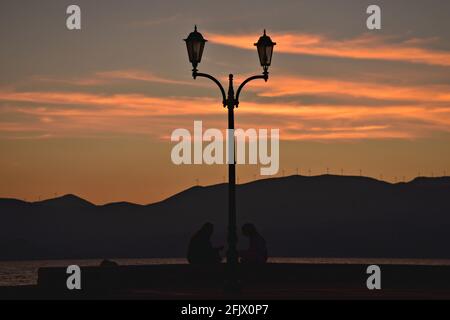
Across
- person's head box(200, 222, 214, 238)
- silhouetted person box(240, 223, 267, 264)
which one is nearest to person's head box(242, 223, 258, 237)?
silhouetted person box(240, 223, 267, 264)

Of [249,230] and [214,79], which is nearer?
[214,79]

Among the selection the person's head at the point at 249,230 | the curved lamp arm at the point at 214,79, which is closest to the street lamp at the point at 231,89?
the curved lamp arm at the point at 214,79

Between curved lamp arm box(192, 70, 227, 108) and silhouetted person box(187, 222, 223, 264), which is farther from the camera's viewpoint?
silhouetted person box(187, 222, 223, 264)

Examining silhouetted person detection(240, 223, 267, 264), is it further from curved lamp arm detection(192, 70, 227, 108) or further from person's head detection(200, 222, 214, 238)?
curved lamp arm detection(192, 70, 227, 108)

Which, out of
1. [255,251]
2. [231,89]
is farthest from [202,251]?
[231,89]

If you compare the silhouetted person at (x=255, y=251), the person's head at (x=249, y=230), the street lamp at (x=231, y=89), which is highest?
the street lamp at (x=231, y=89)

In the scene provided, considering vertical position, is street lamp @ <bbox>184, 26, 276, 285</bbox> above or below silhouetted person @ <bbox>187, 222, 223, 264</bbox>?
above

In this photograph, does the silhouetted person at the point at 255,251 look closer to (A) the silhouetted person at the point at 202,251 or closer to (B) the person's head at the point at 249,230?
(B) the person's head at the point at 249,230

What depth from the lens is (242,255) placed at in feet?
114

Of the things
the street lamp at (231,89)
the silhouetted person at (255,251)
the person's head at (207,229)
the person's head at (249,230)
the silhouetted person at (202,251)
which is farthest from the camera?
the silhouetted person at (255,251)

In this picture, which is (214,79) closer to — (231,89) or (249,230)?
(231,89)

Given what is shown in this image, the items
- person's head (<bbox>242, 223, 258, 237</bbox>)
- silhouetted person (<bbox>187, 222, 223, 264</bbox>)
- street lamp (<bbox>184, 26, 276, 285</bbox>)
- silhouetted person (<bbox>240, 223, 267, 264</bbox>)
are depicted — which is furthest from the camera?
silhouetted person (<bbox>240, 223, 267, 264</bbox>)
